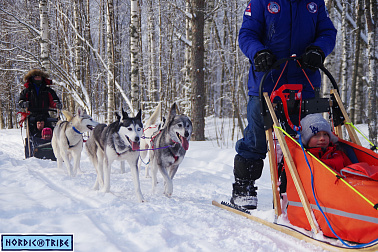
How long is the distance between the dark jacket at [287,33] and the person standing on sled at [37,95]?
5042 millimetres

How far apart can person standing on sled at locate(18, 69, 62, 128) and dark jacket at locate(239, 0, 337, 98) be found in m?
5.04

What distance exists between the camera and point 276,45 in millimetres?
2283

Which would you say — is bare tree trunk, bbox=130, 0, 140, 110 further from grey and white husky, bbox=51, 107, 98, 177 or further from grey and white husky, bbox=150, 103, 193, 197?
grey and white husky, bbox=150, 103, 193, 197

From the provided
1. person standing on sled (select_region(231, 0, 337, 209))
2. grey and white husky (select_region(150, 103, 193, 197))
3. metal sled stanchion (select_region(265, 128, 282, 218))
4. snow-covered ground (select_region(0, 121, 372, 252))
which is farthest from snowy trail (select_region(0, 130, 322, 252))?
person standing on sled (select_region(231, 0, 337, 209))

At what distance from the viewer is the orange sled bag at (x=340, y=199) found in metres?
1.55

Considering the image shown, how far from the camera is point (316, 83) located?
94.7 inches

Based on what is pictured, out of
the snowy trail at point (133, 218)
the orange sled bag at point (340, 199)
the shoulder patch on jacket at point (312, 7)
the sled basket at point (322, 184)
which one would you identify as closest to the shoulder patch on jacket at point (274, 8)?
the shoulder patch on jacket at point (312, 7)

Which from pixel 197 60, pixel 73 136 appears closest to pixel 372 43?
pixel 197 60

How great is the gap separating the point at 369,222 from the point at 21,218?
220cm

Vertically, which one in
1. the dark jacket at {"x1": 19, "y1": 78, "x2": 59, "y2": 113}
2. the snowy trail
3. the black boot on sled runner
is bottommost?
the snowy trail

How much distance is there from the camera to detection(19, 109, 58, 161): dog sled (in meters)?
6.04

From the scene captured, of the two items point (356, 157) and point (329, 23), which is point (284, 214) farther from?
point (329, 23)

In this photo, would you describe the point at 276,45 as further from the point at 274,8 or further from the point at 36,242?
the point at 36,242

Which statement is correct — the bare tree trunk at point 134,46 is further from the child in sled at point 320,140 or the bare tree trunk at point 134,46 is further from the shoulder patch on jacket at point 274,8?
the child in sled at point 320,140
